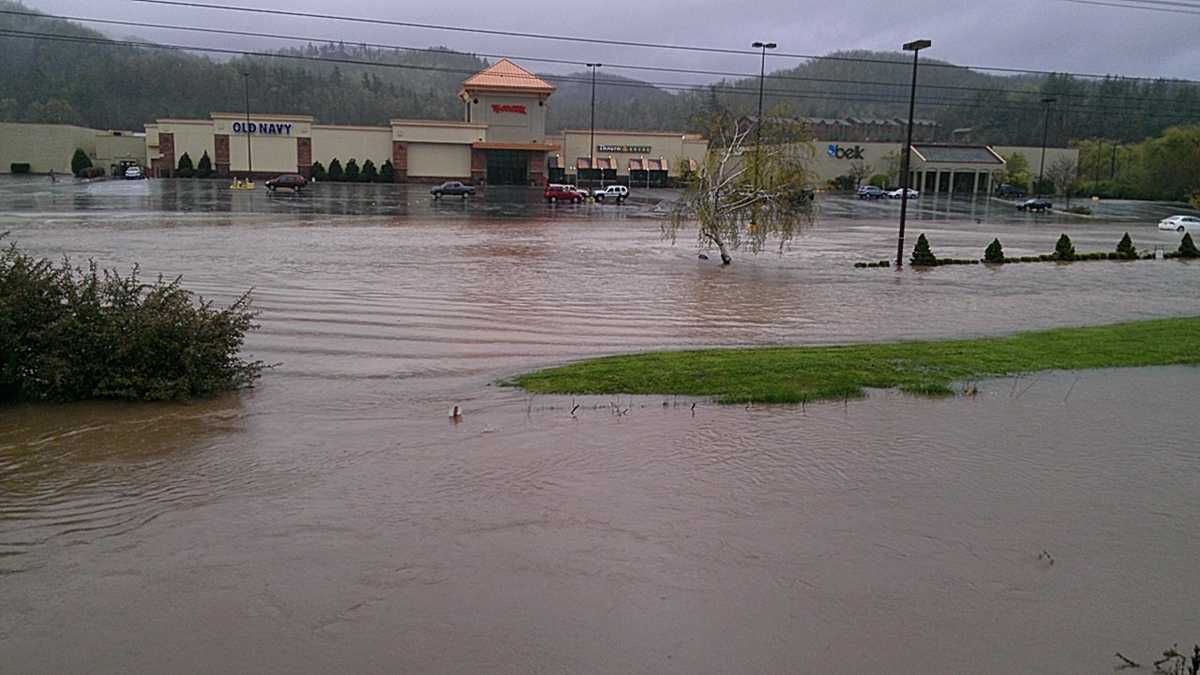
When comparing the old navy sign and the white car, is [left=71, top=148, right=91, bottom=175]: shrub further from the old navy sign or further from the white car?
the white car

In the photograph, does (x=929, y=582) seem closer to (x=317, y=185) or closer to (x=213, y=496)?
(x=213, y=496)

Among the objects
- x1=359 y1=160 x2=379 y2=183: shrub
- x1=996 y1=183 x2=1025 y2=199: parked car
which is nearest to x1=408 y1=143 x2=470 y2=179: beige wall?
x1=359 y1=160 x2=379 y2=183: shrub

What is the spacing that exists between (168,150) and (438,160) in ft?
79.7

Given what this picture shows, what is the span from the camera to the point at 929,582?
671cm

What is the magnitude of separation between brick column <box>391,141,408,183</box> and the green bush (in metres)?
77.9

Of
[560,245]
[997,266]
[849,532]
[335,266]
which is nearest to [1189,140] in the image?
[997,266]

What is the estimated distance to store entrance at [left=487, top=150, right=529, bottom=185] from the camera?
88688mm

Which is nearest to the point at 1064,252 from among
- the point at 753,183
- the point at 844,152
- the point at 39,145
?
the point at 753,183

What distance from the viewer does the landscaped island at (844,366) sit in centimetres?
1212

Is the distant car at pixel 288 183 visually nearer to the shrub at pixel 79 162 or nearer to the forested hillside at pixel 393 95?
the shrub at pixel 79 162

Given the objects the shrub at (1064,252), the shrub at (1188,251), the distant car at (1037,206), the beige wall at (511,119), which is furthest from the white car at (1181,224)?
the beige wall at (511,119)

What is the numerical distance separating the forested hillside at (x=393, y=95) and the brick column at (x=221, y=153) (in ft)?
125

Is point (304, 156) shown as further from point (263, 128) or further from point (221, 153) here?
point (221, 153)

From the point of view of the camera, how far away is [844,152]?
107 meters
